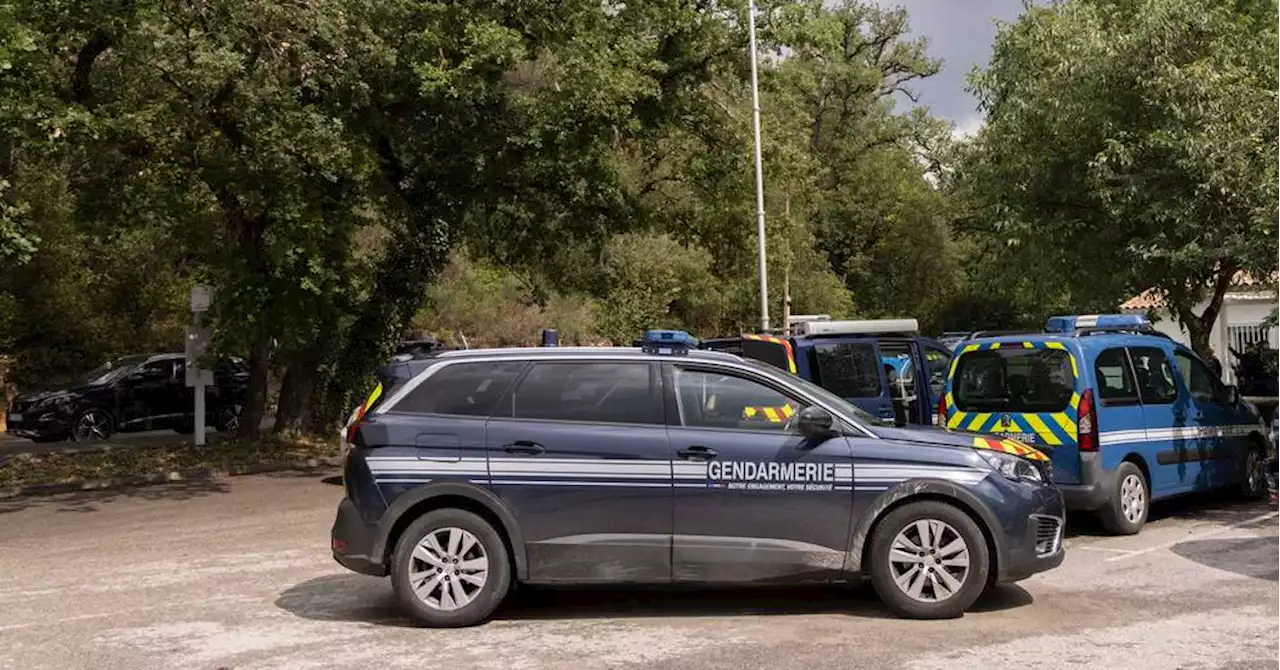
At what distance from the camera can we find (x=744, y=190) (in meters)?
19.6

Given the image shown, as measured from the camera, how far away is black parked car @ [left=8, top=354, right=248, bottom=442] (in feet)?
67.2

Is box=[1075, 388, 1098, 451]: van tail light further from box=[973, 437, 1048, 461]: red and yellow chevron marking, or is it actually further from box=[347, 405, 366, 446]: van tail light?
box=[347, 405, 366, 446]: van tail light

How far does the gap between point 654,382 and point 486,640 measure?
6.19 ft

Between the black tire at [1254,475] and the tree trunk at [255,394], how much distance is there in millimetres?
14191

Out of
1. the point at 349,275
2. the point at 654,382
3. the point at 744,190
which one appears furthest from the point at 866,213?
the point at 654,382

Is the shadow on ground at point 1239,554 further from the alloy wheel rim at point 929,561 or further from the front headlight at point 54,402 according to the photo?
the front headlight at point 54,402

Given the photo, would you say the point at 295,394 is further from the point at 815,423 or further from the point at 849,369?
the point at 815,423

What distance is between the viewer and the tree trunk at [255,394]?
18.7 m

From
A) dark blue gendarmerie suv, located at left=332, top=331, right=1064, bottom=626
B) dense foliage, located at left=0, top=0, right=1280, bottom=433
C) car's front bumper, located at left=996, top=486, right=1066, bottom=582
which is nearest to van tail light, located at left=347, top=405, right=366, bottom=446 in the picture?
dark blue gendarmerie suv, located at left=332, top=331, right=1064, bottom=626

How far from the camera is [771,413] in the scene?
7117 mm

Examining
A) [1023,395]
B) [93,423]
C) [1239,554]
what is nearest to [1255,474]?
[1239,554]

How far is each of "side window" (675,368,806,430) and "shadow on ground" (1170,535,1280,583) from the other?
383 centimetres

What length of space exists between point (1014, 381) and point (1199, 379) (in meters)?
2.50

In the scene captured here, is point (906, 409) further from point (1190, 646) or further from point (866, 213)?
point (866, 213)
